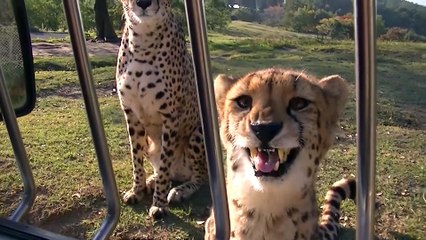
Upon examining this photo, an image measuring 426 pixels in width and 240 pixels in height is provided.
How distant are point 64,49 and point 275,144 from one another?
5366 millimetres

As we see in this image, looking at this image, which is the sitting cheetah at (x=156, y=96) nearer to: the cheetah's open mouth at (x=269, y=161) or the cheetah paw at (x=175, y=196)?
the cheetah paw at (x=175, y=196)

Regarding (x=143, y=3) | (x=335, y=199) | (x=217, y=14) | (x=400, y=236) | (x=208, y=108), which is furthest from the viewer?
(x=217, y=14)

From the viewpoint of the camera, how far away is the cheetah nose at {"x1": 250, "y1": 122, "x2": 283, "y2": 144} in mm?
1255

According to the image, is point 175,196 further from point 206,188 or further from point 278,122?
point 278,122

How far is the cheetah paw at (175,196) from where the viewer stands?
106 inches

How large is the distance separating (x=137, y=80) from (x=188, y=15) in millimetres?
1684

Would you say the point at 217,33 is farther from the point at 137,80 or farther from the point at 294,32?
the point at 137,80

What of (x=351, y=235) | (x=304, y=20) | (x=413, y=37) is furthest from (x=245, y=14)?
(x=351, y=235)

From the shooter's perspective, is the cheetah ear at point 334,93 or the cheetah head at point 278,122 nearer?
the cheetah head at point 278,122

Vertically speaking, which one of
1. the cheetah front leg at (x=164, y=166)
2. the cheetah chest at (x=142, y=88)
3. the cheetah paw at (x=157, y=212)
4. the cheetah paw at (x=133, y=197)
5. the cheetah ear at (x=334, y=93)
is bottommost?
the cheetah paw at (x=157, y=212)

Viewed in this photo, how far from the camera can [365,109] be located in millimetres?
761

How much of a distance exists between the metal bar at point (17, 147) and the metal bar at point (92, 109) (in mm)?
209

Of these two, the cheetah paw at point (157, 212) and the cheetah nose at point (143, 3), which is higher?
the cheetah nose at point (143, 3)

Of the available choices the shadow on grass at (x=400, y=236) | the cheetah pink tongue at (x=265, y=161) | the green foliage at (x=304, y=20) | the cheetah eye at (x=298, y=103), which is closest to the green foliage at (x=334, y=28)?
the green foliage at (x=304, y=20)
